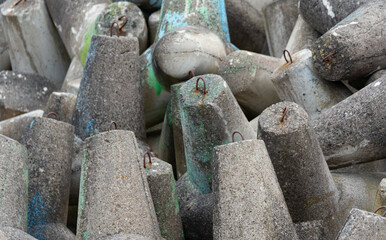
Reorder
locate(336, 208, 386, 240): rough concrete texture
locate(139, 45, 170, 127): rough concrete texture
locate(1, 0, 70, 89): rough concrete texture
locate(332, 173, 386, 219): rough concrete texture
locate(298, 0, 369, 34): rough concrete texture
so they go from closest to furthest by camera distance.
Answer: locate(336, 208, 386, 240): rough concrete texture
locate(332, 173, 386, 219): rough concrete texture
locate(298, 0, 369, 34): rough concrete texture
locate(139, 45, 170, 127): rough concrete texture
locate(1, 0, 70, 89): rough concrete texture

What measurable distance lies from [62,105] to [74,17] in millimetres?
668

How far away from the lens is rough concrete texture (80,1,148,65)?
330 cm

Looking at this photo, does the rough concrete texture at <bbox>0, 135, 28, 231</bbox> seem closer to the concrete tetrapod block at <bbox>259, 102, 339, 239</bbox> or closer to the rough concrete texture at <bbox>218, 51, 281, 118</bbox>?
the concrete tetrapod block at <bbox>259, 102, 339, 239</bbox>

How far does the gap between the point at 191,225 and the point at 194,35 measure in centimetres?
76

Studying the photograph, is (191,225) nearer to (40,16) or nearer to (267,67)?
(267,67)

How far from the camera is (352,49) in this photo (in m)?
2.57

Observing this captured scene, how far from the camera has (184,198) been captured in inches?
98.7

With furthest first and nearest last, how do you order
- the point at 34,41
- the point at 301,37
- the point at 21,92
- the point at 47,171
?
the point at 34,41 → the point at 21,92 → the point at 301,37 → the point at 47,171

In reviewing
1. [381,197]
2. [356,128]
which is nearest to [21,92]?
[356,128]

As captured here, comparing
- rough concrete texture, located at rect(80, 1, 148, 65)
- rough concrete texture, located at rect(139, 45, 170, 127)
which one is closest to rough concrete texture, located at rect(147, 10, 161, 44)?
rough concrete texture, located at rect(80, 1, 148, 65)

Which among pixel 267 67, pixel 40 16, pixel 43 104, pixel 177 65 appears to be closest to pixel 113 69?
pixel 177 65

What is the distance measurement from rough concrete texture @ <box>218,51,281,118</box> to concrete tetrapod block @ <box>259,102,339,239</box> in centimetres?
62

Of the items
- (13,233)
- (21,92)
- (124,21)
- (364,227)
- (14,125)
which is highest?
(364,227)

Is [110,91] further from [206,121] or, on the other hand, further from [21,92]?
[21,92]
